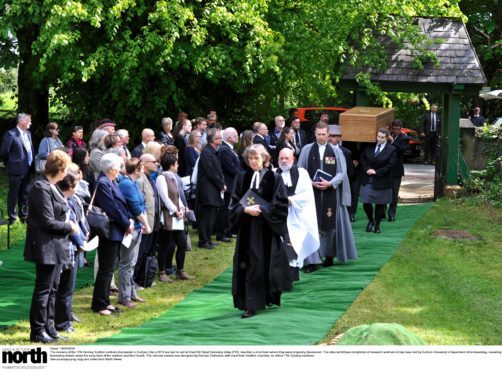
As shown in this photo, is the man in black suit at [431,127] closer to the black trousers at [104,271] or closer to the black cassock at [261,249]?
the black cassock at [261,249]

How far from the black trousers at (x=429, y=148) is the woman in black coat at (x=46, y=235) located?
22513 mm

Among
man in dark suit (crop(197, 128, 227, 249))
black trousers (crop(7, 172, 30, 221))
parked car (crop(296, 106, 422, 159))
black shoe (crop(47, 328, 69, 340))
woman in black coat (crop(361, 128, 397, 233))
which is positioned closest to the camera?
black shoe (crop(47, 328, 69, 340))

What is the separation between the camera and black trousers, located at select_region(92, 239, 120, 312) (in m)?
11.5

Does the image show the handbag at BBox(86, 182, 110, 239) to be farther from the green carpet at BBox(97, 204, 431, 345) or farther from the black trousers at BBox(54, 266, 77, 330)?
the green carpet at BBox(97, 204, 431, 345)

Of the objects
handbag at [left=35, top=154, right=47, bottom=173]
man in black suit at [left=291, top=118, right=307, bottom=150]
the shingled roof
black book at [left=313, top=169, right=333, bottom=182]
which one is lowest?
black book at [left=313, top=169, right=333, bottom=182]

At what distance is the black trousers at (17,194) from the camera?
17592 mm

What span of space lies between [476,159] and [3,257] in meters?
12.6

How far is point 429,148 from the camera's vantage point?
3250 cm

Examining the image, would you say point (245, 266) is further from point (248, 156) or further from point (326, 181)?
point (326, 181)

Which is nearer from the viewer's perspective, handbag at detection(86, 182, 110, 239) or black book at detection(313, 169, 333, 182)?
handbag at detection(86, 182, 110, 239)

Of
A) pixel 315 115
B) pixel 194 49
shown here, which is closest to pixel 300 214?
pixel 194 49

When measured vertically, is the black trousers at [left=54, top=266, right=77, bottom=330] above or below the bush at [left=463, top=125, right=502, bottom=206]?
below

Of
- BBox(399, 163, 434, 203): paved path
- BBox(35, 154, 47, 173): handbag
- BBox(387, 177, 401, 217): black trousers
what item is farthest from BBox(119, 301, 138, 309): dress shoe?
BBox(399, 163, 434, 203): paved path
